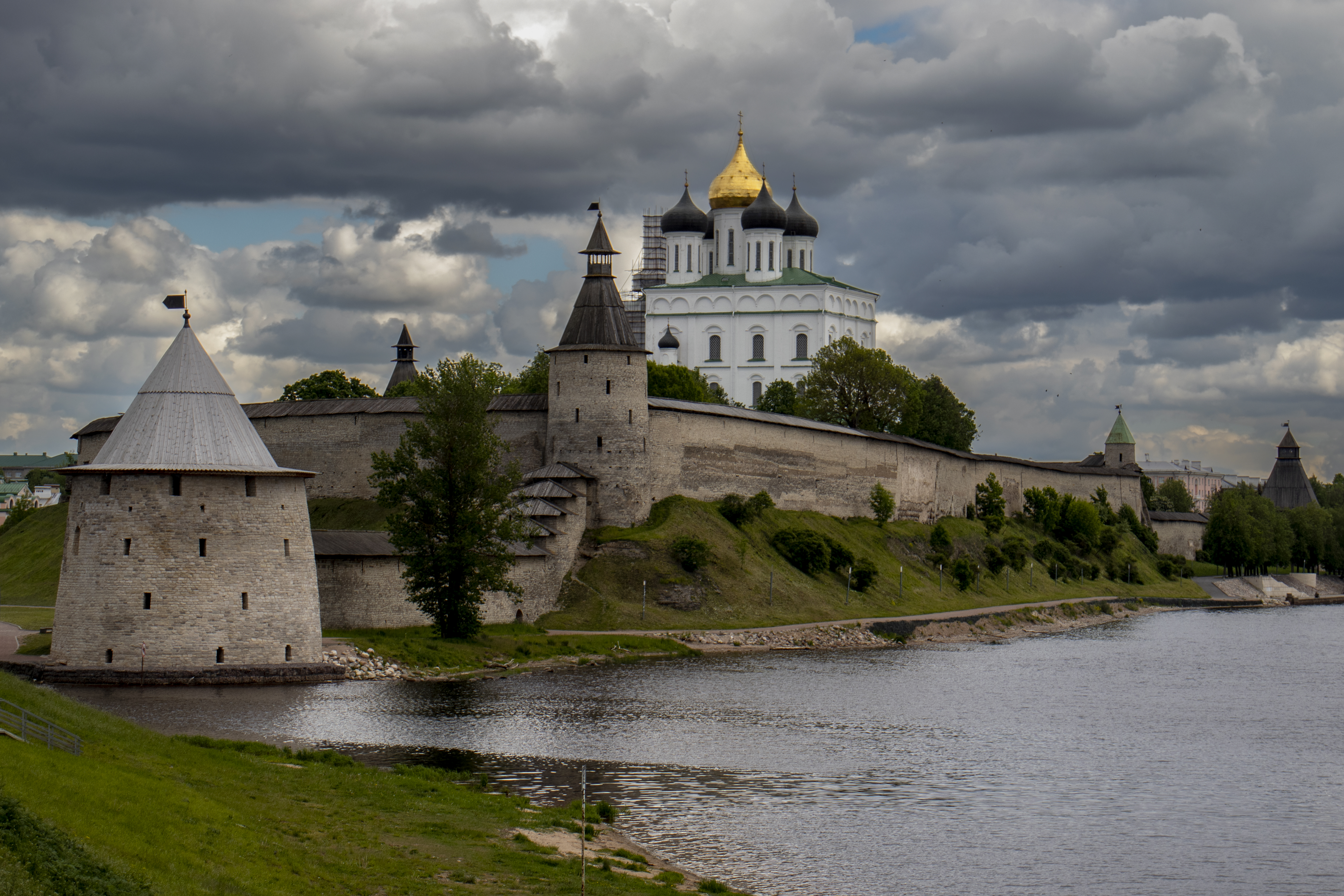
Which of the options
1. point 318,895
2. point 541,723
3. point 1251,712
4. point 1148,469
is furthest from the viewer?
point 1148,469

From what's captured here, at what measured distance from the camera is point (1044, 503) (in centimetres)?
7169

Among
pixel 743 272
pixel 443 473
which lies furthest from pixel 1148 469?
pixel 443 473

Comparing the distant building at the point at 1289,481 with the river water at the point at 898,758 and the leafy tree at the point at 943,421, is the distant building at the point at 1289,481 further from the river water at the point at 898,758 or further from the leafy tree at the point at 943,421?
the river water at the point at 898,758

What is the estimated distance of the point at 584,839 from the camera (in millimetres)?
14859

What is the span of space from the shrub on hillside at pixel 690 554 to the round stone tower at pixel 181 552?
15.8 meters

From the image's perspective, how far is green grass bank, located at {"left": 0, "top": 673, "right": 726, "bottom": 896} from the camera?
413 inches

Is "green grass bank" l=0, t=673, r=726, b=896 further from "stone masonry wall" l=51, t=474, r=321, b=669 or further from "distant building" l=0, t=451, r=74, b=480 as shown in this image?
"distant building" l=0, t=451, r=74, b=480

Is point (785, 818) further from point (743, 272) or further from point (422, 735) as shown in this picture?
point (743, 272)

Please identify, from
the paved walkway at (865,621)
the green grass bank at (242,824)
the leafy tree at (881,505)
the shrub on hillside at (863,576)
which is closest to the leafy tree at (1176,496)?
the paved walkway at (865,621)

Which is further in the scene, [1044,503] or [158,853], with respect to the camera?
[1044,503]

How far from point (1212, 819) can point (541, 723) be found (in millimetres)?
11187

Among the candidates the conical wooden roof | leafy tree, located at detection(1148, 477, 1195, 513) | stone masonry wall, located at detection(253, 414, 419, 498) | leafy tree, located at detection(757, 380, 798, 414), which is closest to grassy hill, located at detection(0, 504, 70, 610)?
stone masonry wall, located at detection(253, 414, 419, 498)

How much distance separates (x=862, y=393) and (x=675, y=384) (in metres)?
10.1

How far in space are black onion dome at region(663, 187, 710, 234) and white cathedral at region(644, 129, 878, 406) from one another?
0.21 feet
